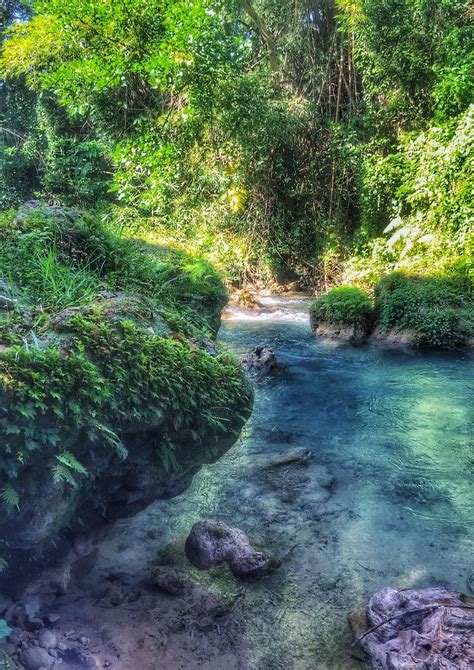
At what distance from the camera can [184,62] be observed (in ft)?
39.0

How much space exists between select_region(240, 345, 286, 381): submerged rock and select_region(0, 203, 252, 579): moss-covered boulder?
11.4 ft

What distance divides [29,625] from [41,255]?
7.80ft

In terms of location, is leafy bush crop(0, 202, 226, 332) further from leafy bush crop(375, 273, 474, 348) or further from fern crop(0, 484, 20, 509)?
leafy bush crop(375, 273, 474, 348)

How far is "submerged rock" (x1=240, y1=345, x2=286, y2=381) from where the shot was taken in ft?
24.3

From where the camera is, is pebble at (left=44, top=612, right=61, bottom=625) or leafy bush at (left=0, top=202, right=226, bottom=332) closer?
pebble at (left=44, top=612, right=61, bottom=625)

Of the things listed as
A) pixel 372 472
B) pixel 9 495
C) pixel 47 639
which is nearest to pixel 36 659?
pixel 47 639

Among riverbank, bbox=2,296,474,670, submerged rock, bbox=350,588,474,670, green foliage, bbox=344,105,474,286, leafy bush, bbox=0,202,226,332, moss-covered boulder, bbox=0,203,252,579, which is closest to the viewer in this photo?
moss-covered boulder, bbox=0,203,252,579

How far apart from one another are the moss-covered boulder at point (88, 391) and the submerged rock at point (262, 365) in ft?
11.4

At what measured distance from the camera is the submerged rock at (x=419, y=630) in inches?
95.0

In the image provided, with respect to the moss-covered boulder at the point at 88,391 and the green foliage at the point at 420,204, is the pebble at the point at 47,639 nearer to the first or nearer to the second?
the moss-covered boulder at the point at 88,391

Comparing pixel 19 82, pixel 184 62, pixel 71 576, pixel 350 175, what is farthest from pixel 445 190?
pixel 19 82

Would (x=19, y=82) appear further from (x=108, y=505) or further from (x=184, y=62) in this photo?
(x=108, y=505)

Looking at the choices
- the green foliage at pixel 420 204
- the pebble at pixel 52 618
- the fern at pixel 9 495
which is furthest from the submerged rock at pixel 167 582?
the green foliage at pixel 420 204

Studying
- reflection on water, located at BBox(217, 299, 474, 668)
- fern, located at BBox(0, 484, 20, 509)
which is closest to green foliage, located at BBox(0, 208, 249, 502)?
fern, located at BBox(0, 484, 20, 509)
